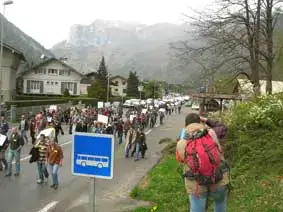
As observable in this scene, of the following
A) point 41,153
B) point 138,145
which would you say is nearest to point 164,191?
point 41,153

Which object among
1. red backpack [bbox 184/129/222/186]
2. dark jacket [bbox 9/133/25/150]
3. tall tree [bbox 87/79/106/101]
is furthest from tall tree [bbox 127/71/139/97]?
red backpack [bbox 184/129/222/186]

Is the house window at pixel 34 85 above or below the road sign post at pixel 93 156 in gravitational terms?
above

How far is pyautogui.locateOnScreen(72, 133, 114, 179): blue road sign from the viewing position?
510 cm

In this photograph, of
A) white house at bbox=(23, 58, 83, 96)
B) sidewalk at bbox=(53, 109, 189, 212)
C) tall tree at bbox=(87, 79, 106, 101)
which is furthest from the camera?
white house at bbox=(23, 58, 83, 96)

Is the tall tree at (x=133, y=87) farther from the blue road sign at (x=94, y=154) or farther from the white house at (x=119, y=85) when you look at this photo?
the blue road sign at (x=94, y=154)

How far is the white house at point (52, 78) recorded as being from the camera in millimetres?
91500

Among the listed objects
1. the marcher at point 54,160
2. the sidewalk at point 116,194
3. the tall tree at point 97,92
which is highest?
the tall tree at point 97,92

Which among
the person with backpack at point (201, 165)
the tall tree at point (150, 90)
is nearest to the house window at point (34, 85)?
the tall tree at point (150, 90)

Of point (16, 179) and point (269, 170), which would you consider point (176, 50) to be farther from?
point (269, 170)

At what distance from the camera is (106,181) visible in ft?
50.8

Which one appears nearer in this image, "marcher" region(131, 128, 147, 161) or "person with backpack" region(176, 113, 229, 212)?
"person with backpack" region(176, 113, 229, 212)

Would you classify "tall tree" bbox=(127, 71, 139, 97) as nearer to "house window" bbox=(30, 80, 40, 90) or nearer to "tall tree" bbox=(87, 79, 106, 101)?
"house window" bbox=(30, 80, 40, 90)

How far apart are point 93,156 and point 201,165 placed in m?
1.13

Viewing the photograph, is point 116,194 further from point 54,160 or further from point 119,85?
point 119,85
